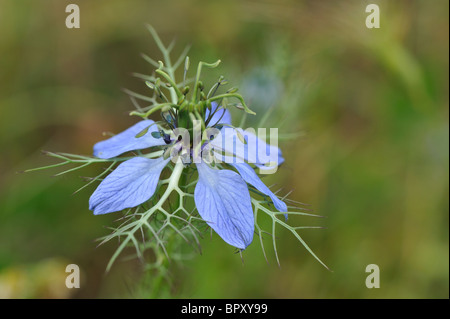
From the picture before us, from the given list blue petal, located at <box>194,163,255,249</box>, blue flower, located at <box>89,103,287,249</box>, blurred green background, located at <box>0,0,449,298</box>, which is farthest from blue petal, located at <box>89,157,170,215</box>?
blurred green background, located at <box>0,0,449,298</box>

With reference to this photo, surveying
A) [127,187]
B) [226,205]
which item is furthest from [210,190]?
[127,187]

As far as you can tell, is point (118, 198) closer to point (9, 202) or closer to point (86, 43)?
point (9, 202)

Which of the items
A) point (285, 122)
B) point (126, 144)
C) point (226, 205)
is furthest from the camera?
point (285, 122)

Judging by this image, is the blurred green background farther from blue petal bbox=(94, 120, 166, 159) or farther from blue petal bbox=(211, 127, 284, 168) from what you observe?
blue petal bbox=(94, 120, 166, 159)

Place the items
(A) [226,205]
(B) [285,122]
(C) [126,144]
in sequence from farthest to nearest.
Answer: (B) [285,122] < (C) [126,144] < (A) [226,205]

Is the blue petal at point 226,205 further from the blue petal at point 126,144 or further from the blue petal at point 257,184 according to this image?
the blue petal at point 126,144

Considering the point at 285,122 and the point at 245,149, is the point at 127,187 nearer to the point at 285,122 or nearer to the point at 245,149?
the point at 245,149

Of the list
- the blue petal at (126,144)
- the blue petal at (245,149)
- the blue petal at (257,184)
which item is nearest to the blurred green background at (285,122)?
the blue petal at (245,149)
